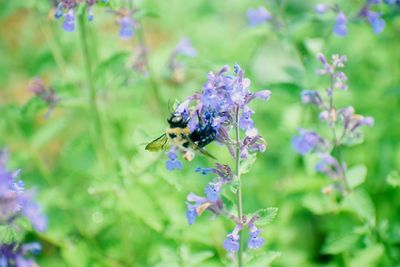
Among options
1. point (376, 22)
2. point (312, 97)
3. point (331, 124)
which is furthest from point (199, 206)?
point (376, 22)

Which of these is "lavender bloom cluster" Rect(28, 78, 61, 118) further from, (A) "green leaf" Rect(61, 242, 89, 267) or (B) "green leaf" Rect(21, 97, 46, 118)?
(A) "green leaf" Rect(61, 242, 89, 267)

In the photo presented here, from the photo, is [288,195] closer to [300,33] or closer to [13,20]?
[300,33]

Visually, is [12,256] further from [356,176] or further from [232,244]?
[356,176]

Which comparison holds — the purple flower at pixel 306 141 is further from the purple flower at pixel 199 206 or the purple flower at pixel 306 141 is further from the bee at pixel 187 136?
the bee at pixel 187 136

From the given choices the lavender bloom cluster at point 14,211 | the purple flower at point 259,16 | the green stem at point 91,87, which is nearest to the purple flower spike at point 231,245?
the lavender bloom cluster at point 14,211

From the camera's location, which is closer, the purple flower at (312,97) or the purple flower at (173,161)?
the purple flower at (173,161)
